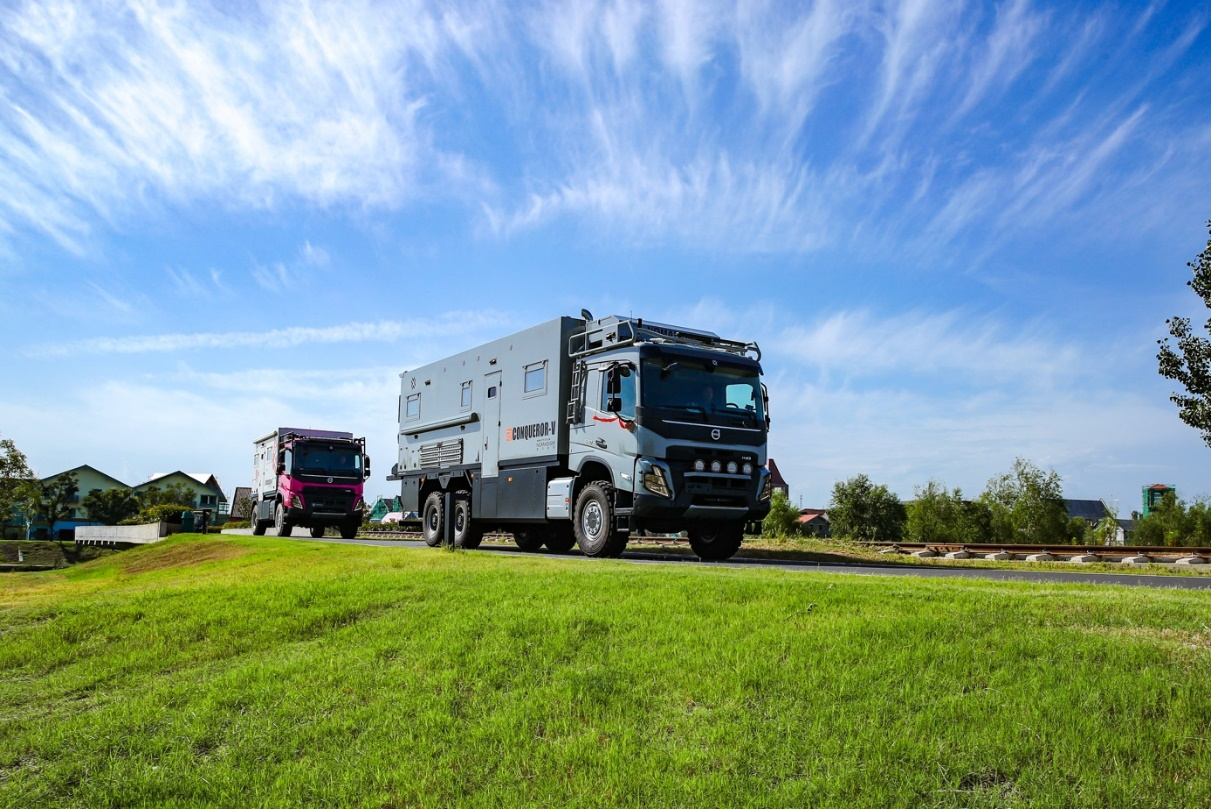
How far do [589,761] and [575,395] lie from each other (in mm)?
11347

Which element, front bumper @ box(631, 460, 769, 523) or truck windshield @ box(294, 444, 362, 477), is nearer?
front bumper @ box(631, 460, 769, 523)

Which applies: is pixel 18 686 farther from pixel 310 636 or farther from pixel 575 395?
pixel 575 395

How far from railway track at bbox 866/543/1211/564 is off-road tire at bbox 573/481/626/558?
9.74 m

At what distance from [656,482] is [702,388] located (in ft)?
6.60

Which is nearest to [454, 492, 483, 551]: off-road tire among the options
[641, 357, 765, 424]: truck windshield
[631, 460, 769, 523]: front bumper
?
[631, 460, 769, 523]: front bumper

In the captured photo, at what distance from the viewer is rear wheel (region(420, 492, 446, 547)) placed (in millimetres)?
22734

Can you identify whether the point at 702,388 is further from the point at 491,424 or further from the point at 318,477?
the point at 318,477

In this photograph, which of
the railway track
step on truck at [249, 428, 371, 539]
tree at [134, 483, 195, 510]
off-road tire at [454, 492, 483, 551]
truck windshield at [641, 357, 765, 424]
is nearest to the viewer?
truck windshield at [641, 357, 765, 424]

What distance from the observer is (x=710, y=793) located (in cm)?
540

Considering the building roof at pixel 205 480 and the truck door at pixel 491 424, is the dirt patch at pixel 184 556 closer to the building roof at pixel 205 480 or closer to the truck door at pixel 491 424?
the truck door at pixel 491 424

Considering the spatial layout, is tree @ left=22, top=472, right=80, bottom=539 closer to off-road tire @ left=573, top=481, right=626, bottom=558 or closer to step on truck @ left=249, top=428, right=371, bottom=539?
step on truck @ left=249, top=428, right=371, bottom=539

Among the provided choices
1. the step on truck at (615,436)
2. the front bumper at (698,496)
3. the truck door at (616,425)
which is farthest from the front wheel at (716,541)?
the truck door at (616,425)

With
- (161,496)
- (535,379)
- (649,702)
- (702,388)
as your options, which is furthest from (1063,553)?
(161,496)

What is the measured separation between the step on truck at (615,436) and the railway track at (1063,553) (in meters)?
7.86
